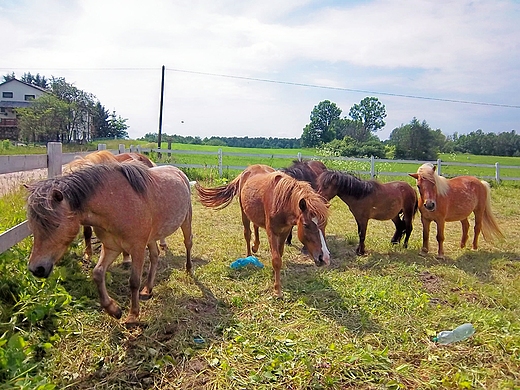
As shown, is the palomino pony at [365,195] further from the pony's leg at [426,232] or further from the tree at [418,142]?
the tree at [418,142]

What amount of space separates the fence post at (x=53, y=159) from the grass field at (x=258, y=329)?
0.54m

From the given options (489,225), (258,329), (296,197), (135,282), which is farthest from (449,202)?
(135,282)

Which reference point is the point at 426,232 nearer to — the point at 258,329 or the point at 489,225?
the point at 489,225

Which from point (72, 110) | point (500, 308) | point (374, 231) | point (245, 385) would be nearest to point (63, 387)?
point (245, 385)

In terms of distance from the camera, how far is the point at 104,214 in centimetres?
304

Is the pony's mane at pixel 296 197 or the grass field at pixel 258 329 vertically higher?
the pony's mane at pixel 296 197

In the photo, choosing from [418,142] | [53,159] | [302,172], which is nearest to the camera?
[53,159]

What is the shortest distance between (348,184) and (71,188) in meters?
4.91

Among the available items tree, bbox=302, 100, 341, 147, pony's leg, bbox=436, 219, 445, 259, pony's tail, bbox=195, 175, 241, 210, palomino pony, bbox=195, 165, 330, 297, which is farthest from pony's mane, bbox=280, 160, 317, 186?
tree, bbox=302, 100, 341, 147

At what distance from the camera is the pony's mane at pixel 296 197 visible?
396cm

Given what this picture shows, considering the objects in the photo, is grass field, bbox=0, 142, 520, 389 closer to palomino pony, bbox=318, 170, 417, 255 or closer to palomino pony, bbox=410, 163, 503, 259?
palomino pony, bbox=410, 163, 503, 259

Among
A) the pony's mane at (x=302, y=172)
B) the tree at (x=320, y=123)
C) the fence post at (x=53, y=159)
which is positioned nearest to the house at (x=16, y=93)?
the tree at (x=320, y=123)

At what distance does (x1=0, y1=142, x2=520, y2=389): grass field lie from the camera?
8.70 feet

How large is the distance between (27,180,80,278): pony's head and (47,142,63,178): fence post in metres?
1.89
